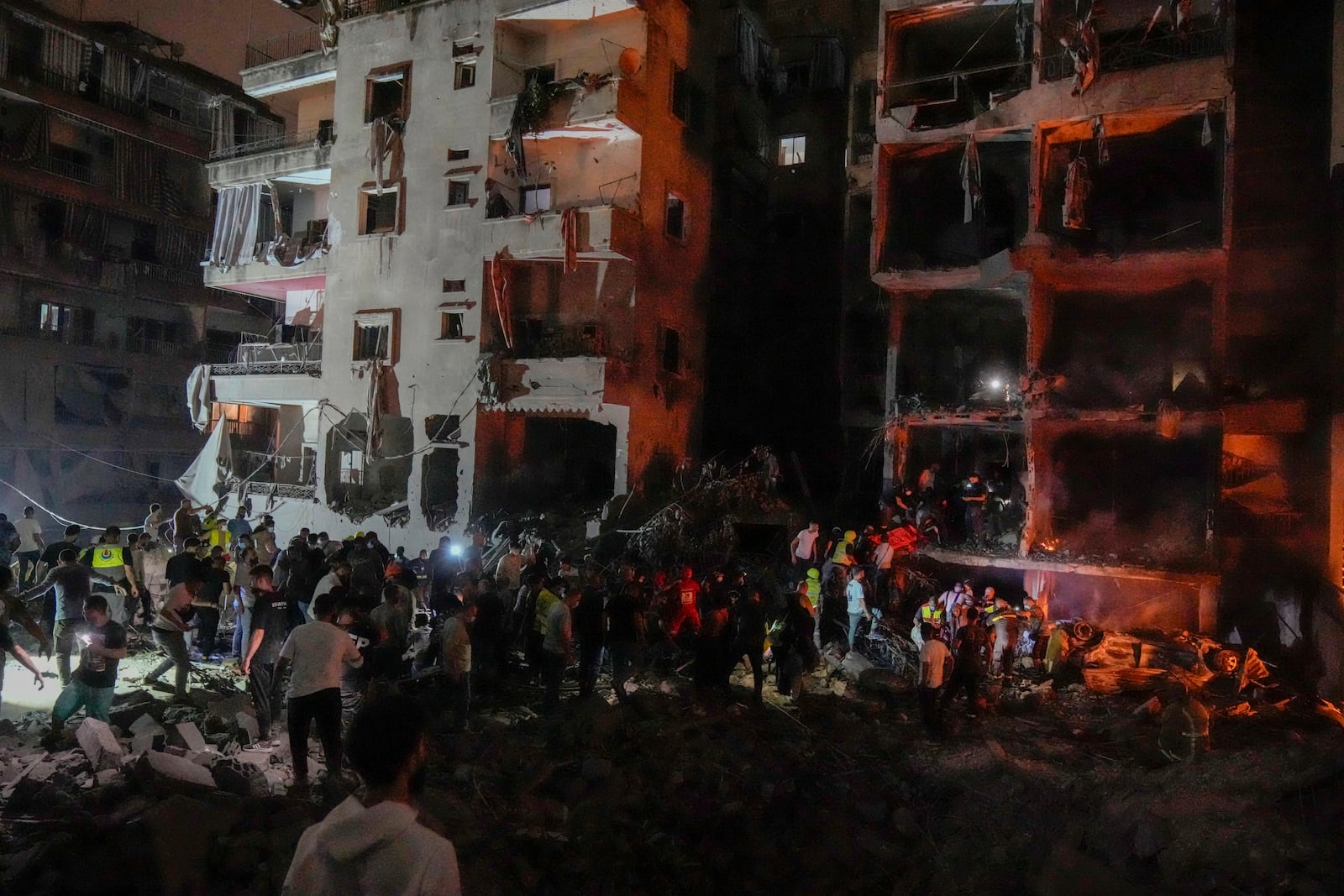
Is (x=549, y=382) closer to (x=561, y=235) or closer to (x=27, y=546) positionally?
(x=561, y=235)

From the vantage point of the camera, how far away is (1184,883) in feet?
22.3

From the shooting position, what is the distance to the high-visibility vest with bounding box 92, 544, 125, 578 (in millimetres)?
11672

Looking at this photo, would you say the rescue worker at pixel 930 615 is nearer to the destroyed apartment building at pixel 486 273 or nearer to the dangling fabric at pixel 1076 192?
the dangling fabric at pixel 1076 192

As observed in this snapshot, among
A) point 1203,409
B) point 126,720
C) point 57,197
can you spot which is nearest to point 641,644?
point 126,720

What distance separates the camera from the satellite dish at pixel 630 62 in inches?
853

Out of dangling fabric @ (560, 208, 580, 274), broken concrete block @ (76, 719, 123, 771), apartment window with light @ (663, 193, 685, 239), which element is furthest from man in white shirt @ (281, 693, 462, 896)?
apartment window with light @ (663, 193, 685, 239)

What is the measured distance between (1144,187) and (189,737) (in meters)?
20.0

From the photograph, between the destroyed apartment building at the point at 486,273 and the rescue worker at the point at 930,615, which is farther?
the destroyed apartment building at the point at 486,273

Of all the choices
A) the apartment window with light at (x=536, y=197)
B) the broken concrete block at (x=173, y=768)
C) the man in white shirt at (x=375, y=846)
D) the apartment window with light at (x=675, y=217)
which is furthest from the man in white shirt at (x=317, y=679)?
the apartment window with light at (x=675, y=217)

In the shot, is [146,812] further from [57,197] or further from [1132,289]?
[57,197]

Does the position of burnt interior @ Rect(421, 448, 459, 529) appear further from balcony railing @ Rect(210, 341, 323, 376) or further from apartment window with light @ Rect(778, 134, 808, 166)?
apartment window with light @ Rect(778, 134, 808, 166)

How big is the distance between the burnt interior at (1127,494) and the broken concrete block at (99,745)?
1639 centimetres

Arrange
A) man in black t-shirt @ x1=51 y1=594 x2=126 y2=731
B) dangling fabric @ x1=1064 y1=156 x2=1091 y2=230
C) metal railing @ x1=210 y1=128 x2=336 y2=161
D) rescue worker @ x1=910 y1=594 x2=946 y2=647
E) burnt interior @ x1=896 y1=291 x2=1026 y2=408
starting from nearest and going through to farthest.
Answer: man in black t-shirt @ x1=51 y1=594 x2=126 y2=731, rescue worker @ x1=910 y1=594 x2=946 y2=647, dangling fabric @ x1=1064 y1=156 x2=1091 y2=230, burnt interior @ x1=896 y1=291 x2=1026 y2=408, metal railing @ x1=210 y1=128 x2=336 y2=161

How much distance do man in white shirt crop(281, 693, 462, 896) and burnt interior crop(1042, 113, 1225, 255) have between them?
1799cm
